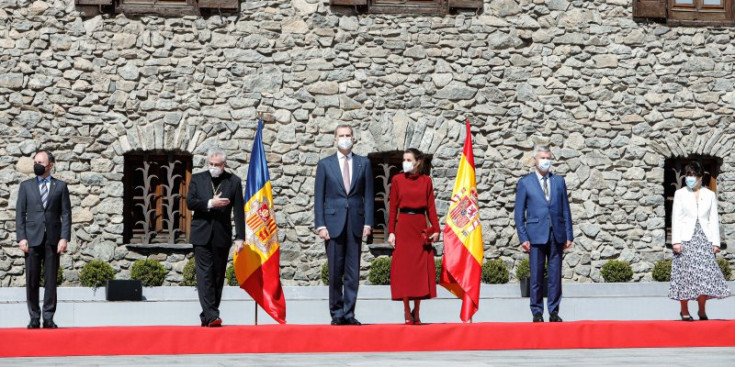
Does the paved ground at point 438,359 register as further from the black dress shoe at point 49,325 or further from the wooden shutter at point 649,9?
the wooden shutter at point 649,9

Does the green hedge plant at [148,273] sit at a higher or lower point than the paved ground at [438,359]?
higher

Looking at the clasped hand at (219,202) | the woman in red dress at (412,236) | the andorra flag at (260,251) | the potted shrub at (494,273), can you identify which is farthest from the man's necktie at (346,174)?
the potted shrub at (494,273)

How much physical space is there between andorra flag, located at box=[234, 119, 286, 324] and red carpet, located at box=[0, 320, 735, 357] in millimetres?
1186

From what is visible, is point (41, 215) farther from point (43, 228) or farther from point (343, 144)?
point (343, 144)

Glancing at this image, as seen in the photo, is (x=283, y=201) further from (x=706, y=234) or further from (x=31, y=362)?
(x=31, y=362)

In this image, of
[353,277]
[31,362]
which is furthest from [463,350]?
[31,362]

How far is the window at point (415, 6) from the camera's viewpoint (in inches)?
649

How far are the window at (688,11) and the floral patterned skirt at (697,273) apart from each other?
5707 millimetres

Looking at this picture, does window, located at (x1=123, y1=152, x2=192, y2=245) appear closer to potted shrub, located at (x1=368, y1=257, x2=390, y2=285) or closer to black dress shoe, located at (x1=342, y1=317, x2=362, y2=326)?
potted shrub, located at (x1=368, y1=257, x2=390, y2=285)

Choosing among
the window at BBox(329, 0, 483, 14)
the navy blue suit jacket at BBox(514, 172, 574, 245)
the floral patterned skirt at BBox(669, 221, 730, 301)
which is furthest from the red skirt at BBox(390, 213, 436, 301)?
the window at BBox(329, 0, 483, 14)

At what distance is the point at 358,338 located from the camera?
1039 cm

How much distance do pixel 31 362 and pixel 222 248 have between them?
1.96m

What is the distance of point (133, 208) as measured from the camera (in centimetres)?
1634

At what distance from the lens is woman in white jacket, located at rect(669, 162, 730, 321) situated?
11766 mm
